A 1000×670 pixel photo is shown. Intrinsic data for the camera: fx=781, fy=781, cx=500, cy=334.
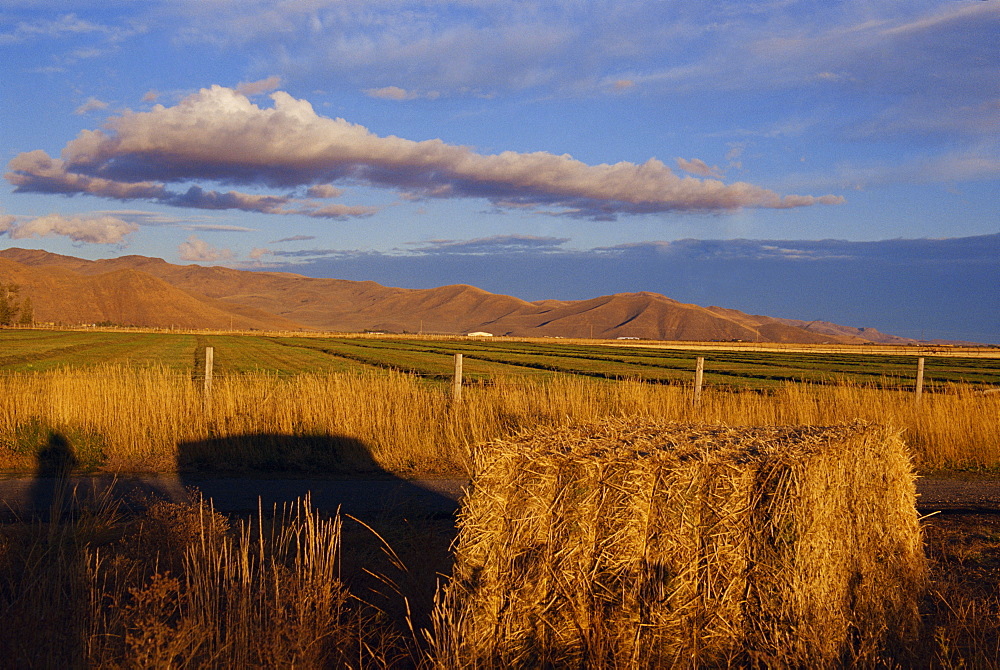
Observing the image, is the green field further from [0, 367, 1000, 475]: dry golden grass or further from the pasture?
the pasture

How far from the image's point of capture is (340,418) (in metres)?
11.8

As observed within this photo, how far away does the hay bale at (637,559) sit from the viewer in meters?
4.04

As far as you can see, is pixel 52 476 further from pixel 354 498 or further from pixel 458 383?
pixel 458 383

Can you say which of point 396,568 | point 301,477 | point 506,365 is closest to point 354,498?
point 301,477

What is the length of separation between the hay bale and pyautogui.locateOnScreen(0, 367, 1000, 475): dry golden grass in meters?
5.98

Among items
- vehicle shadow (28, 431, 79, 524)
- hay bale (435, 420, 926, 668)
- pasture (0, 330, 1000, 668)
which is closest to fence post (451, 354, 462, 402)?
pasture (0, 330, 1000, 668)

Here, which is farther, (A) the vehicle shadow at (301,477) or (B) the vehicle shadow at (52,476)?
(A) the vehicle shadow at (301,477)

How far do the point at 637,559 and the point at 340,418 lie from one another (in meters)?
8.37

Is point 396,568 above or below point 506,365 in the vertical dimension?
above

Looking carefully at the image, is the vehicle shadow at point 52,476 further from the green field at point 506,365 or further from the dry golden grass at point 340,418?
the green field at point 506,365

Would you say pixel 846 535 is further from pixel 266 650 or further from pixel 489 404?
pixel 489 404

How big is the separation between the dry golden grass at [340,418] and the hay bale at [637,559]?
598 centimetres

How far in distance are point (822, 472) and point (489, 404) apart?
8.59 meters

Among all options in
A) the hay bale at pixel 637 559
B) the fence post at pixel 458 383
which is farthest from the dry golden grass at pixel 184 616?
the fence post at pixel 458 383
